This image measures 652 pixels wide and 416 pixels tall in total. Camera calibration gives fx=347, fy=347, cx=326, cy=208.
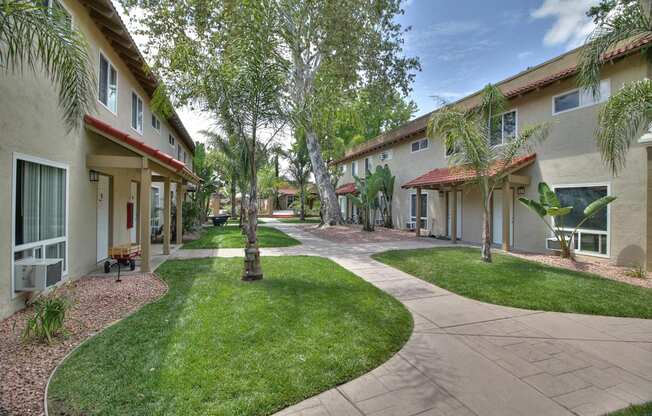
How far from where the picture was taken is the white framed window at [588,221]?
10.7m

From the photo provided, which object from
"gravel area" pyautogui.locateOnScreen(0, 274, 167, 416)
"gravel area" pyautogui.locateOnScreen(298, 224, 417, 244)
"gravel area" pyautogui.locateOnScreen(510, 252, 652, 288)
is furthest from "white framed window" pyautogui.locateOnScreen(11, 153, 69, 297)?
"gravel area" pyautogui.locateOnScreen(510, 252, 652, 288)

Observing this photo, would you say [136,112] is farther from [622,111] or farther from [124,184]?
[622,111]

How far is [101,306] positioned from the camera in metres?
6.21

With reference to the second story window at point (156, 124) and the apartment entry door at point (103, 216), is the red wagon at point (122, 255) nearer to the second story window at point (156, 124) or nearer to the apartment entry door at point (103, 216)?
the apartment entry door at point (103, 216)

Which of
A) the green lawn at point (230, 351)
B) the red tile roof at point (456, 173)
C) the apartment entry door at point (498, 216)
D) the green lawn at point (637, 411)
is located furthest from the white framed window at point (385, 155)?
the green lawn at point (637, 411)

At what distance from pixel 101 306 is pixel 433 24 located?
65.4 feet

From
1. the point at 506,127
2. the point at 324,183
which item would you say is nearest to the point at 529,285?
the point at 506,127

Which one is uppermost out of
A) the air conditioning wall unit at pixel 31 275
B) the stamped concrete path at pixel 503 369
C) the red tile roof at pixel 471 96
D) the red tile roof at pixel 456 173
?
the red tile roof at pixel 471 96

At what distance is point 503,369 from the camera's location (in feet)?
13.7

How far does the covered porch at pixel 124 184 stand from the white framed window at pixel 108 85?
4.09 feet

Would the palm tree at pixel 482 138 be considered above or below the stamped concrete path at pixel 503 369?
above

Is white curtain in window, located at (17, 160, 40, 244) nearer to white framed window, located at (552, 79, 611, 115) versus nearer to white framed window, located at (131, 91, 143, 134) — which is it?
white framed window, located at (131, 91, 143, 134)

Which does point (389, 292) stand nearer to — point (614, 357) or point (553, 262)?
point (614, 357)

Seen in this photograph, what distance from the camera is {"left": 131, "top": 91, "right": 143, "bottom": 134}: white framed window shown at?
12473mm
